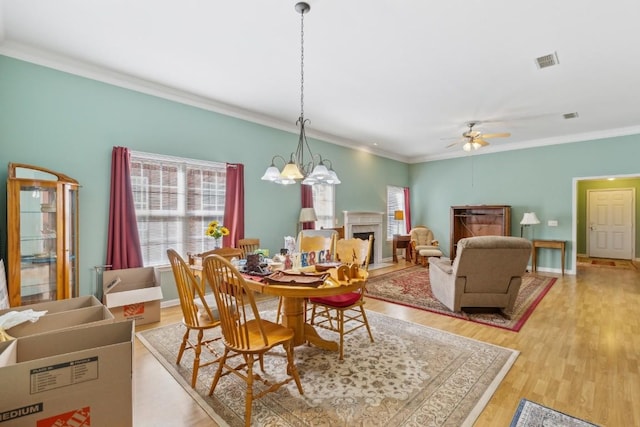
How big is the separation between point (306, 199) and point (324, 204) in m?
0.76

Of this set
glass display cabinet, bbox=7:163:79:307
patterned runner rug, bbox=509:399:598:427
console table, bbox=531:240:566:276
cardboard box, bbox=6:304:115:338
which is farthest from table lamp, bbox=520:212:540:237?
glass display cabinet, bbox=7:163:79:307

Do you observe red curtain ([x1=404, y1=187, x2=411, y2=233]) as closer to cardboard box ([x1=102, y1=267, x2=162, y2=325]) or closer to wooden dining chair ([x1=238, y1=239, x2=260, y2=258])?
wooden dining chair ([x1=238, y1=239, x2=260, y2=258])

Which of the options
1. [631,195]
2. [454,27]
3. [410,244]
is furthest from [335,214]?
[631,195]

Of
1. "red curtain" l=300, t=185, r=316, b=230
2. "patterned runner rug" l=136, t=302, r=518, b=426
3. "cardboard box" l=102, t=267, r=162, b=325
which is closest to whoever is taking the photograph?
"patterned runner rug" l=136, t=302, r=518, b=426

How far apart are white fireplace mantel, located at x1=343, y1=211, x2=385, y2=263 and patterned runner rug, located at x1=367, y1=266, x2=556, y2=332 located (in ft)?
3.21

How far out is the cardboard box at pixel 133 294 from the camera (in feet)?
10.6

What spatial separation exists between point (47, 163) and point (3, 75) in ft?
2.85

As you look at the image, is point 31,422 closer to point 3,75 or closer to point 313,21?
point 313,21

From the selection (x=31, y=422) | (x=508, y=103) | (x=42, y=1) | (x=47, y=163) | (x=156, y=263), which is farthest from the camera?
(x=508, y=103)

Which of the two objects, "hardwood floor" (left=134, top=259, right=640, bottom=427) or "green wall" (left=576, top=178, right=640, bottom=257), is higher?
"green wall" (left=576, top=178, right=640, bottom=257)

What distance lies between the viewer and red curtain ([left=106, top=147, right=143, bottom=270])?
137 inches

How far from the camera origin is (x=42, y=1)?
2.34 m

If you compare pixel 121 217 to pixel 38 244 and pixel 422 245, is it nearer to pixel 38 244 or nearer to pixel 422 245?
pixel 38 244

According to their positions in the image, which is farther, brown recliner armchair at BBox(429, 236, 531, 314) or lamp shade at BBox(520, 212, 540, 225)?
lamp shade at BBox(520, 212, 540, 225)
